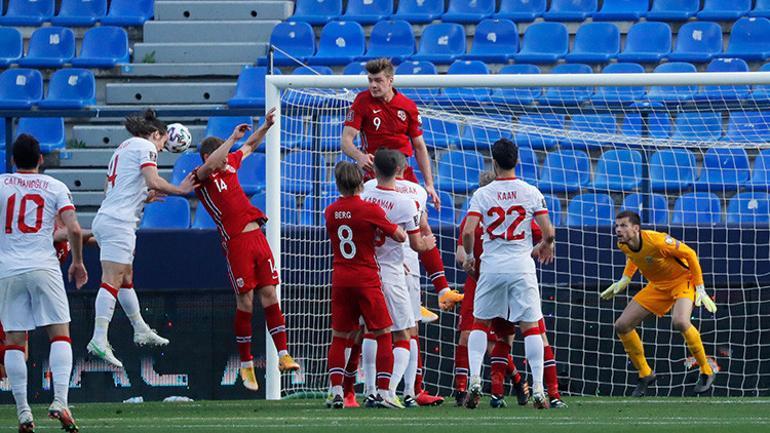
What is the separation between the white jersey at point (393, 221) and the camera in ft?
32.6

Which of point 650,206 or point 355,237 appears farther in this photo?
point 650,206

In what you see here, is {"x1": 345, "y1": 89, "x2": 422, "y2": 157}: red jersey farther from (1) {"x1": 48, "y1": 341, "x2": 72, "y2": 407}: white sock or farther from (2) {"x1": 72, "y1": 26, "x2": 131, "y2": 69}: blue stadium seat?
(2) {"x1": 72, "y1": 26, "x2": 131, "y2": 69}: blue stadium seat

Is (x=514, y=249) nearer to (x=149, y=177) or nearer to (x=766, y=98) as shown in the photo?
(x=149, y=177)

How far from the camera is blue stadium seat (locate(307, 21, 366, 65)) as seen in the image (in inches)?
659

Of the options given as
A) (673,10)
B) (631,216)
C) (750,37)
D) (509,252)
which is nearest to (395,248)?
(509,252)

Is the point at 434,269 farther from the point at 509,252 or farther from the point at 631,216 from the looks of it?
the point at 631,216

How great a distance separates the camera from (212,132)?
51.5 feet

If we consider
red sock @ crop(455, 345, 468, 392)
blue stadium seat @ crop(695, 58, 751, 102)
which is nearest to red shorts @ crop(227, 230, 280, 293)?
red sock @ crop(455, 345, 468, 392)

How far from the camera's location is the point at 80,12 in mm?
18328

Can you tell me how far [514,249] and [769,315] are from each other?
4028 millimetres

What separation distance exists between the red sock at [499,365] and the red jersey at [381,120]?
6.29 ft

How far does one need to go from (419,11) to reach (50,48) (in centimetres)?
470

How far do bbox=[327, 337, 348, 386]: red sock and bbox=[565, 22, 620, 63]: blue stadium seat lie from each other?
758cm

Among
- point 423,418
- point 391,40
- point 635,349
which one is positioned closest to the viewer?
point 423,418
